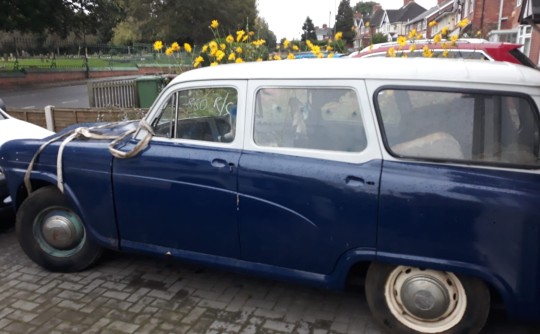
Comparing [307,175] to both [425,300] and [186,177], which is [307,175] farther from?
[425,300]

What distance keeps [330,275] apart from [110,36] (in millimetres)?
66147

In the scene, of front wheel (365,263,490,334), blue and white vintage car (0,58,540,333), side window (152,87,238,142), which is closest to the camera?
blue and white vintage car (0,58,540,333)

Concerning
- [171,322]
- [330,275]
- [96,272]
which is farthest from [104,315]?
[330,275]

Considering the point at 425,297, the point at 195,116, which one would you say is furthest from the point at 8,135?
the point at 425,297

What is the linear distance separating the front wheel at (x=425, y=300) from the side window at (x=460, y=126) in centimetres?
76

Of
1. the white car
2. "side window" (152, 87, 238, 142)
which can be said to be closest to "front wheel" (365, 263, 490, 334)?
"side window" (152, 87, 238, 142)

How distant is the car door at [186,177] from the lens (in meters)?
3.34

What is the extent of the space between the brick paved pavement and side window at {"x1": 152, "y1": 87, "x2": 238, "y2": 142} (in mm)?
1260

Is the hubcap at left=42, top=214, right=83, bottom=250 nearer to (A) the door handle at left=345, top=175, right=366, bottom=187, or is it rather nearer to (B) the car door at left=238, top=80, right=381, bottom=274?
(B) the car door at left=238, top=80, right=381, bottom=274

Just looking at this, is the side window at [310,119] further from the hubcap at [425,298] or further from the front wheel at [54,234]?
the front wheel at [54,234]

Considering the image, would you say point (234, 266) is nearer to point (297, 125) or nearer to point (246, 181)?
point (246, 181)

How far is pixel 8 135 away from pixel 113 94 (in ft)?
20.8

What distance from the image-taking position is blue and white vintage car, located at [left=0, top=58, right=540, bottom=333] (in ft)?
8.89

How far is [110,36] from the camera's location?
6275 cm
